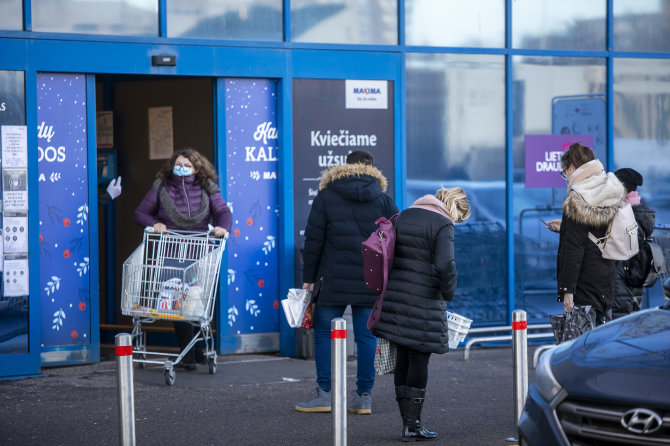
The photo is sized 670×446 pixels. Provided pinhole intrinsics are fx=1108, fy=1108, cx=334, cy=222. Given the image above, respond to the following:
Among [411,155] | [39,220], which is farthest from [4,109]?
[411,155]

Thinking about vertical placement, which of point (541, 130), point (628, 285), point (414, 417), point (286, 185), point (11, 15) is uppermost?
→ point (11, 15)

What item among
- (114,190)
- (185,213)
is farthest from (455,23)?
(114,190)

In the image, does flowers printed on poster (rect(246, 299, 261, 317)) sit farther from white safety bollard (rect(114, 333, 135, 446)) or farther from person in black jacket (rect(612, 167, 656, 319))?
white safety bollard (rect(114, 333, 135, 446))

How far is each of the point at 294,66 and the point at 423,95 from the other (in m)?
1.44

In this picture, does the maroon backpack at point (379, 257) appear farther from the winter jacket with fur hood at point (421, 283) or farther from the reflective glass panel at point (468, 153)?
the reflective glass panel at point (468, 153)

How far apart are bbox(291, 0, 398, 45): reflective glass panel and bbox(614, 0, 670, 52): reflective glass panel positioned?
266cm

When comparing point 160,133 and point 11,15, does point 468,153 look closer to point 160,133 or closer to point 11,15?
point 160,133

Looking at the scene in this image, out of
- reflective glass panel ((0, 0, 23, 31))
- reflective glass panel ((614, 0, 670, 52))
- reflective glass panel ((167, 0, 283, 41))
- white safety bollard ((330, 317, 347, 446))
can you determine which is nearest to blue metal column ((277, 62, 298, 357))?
reflective glass panel ((167, 0, 283, 41))

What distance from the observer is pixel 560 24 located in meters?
11.8

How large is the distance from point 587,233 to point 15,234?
16.0 feet

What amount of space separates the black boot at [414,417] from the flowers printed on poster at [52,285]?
404 centimetres

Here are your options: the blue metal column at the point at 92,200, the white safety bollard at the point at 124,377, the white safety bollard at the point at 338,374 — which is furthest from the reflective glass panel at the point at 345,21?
the white safety bollard at the point at 124,377

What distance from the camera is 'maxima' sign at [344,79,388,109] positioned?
10859 millimetres

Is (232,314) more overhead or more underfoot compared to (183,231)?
more underfoot
